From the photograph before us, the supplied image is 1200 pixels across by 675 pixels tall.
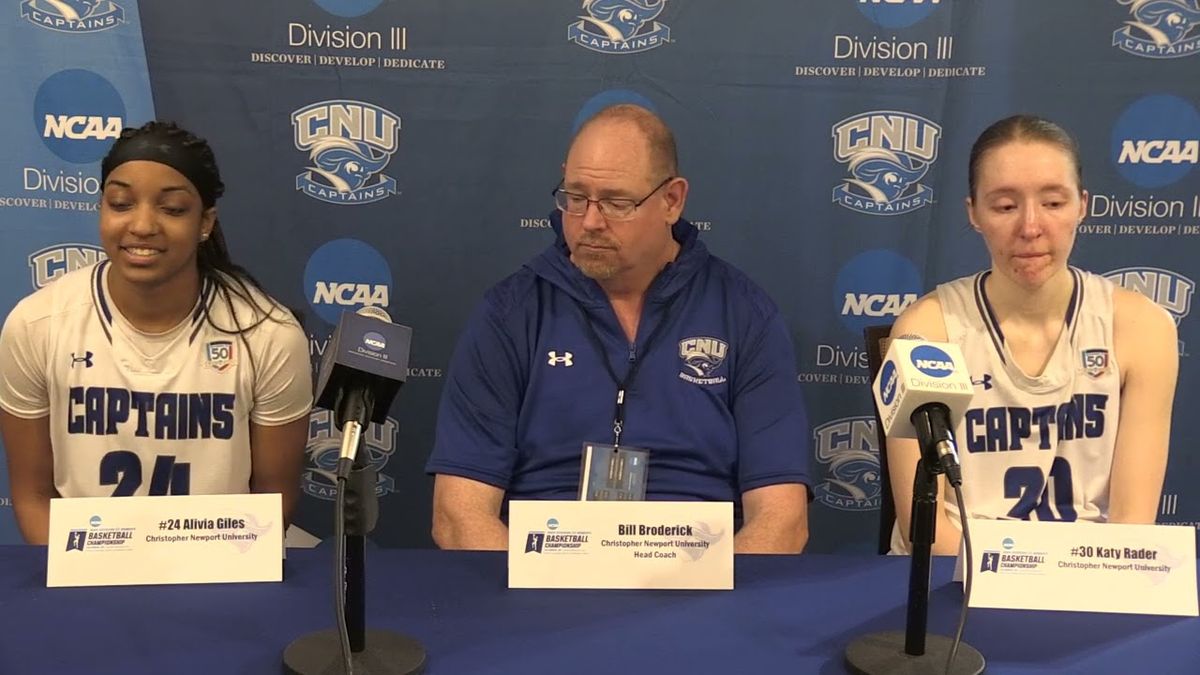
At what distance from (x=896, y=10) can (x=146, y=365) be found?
1.98 meters

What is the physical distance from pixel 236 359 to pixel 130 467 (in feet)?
1.03

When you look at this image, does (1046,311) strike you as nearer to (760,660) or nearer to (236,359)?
(760,660)

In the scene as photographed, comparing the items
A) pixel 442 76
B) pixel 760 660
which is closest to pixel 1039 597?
pixel 760 660

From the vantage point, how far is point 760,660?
1.41 metres

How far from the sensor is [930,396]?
1244 millimetres

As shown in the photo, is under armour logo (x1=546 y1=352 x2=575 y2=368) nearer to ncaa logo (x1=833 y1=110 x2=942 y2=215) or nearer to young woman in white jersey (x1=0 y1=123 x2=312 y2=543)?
young woman in white jersey (x1=0 y1=123 x2=312 y2=543)

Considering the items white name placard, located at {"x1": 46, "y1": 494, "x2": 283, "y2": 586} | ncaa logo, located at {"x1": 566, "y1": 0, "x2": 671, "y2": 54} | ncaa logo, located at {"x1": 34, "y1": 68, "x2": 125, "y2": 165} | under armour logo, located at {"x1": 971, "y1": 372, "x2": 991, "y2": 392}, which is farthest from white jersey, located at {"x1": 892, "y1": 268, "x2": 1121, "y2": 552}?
ncaa logo, located at {"x1": 34, "y1": 68, "x2": 125, "y2": 165}

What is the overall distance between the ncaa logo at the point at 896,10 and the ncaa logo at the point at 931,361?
176 centimetres

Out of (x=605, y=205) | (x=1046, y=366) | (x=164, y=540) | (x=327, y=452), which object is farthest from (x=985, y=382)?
(x=327, y=452)

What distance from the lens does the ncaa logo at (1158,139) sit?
2854mm

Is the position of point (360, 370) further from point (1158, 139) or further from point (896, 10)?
point (1158, 139)

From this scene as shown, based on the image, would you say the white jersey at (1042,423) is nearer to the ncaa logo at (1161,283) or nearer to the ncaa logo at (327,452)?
the ncaa logo at (1161,283)

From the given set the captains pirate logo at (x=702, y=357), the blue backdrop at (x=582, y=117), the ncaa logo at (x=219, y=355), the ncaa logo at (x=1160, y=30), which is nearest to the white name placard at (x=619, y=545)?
the captains pirate logo at (x=702, y=357)

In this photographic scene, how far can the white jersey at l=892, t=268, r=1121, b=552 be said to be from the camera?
218 centimetres
